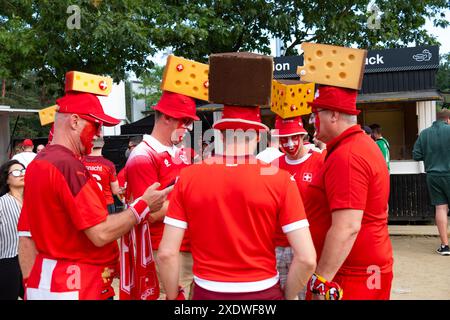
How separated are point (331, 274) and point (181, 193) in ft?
3.35

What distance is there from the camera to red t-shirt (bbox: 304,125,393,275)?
2918 mm

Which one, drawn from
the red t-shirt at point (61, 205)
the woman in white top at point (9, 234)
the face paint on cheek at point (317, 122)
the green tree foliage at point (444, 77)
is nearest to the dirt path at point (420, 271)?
the face paint on cheek at point (317, 122)

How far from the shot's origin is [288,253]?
371 cm

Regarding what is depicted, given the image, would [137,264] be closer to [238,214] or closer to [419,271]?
[238,214]

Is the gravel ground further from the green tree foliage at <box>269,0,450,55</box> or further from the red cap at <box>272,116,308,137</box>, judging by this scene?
the green tree foliage at <box>269,0,450,55</box>

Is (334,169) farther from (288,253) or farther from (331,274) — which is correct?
(288,253)

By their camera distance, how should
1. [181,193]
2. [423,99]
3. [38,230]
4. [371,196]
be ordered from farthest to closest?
[423,99], [371,196], [38,230], [181,193]

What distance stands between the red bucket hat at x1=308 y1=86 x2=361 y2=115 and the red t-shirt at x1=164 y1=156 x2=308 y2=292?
798 millimetres

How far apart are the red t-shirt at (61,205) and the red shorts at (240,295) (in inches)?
26.6

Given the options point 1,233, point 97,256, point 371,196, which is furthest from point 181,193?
point 1,233

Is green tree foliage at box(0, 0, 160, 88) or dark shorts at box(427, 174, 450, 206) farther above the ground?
green tree foliage at box(0, 0, 160, 88)

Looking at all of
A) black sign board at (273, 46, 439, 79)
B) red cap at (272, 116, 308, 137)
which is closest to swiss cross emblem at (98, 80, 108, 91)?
red cap at (272, 116, 308, 137)

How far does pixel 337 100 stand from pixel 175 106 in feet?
4.01

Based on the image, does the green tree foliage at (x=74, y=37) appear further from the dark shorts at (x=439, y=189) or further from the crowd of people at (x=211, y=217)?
the crowd of people at (x=211, y=217)
